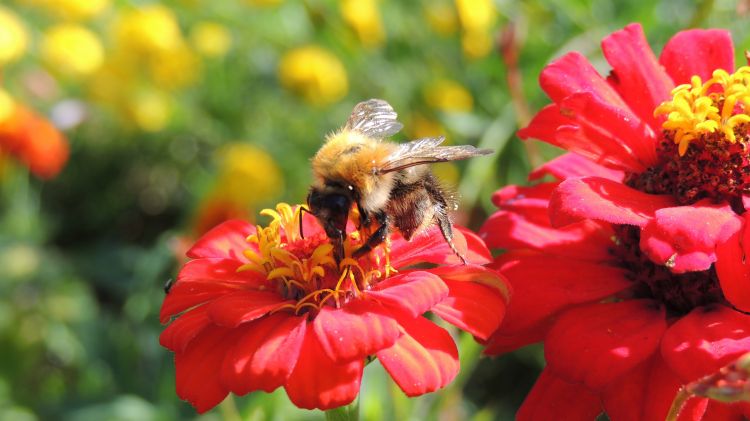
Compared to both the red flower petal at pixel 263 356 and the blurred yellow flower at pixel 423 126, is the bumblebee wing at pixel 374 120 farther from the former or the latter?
the blurred yellow flower at pixel 423 126

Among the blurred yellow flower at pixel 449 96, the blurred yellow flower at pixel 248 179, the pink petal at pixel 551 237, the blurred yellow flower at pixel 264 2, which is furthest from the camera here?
the blurred yellow flower at pixel 264 2

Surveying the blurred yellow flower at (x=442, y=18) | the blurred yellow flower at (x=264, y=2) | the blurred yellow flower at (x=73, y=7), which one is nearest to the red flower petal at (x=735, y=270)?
the blurred yellow flower at (x=442, y=18)

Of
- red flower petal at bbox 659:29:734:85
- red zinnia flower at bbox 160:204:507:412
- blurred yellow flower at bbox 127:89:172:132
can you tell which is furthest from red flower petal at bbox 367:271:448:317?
blurred yellow flower at bbox 127:89:172:132

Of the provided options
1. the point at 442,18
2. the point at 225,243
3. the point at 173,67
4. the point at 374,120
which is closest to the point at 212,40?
the point at 173,67

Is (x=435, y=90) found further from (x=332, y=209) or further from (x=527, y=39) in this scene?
(x=332, y=209)

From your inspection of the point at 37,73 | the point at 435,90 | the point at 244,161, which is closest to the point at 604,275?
the point at 435,90

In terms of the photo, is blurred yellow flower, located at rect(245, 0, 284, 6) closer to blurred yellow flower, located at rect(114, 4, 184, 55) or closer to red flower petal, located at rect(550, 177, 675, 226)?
blurred yellow flower, located at rect(114, 4, 184, 55)
